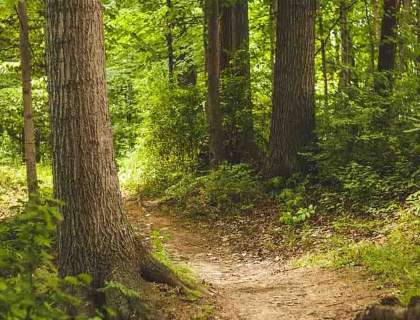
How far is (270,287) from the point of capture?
7438mm

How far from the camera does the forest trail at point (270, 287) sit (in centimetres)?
621

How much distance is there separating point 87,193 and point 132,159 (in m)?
12.5

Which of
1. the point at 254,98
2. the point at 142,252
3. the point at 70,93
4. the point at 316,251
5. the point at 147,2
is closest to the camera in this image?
the point at 70,93

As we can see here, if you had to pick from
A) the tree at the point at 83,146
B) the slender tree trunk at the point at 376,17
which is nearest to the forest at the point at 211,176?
the tree at the point at 83,146

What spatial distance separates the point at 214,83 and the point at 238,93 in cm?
118

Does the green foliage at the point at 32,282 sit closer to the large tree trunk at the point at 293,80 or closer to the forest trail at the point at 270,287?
the forest trail at the point at 270,287

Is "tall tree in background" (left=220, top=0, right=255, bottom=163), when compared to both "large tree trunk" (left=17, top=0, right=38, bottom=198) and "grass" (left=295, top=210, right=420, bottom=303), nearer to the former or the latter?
"grass" (left=295, top=210, right=420, bottom=303)

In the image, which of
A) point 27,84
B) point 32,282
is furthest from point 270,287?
point 27,84

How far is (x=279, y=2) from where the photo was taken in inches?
453

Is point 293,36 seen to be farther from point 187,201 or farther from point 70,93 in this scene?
point 70,93

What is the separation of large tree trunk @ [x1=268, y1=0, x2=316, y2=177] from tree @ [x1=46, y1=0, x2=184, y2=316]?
6258mm

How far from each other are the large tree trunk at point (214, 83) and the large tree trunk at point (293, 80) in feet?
6.40

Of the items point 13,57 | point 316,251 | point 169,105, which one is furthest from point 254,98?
point 13,57

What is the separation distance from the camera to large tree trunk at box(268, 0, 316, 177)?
1128 centimetres
